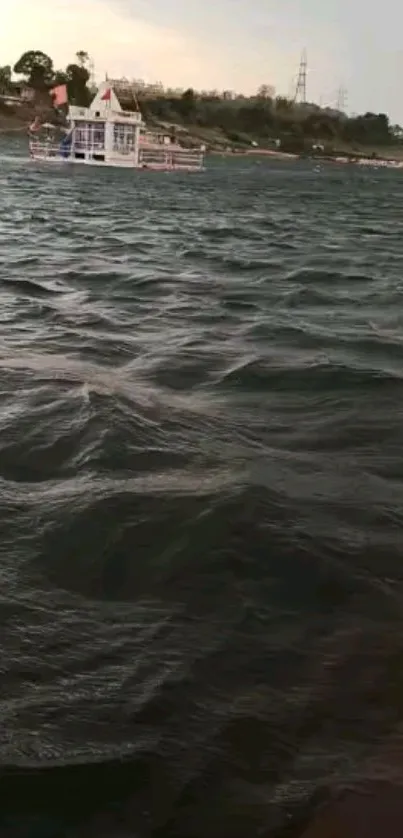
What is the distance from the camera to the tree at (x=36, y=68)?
167m

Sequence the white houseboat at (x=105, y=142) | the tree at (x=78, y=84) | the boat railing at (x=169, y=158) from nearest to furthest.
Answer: the white houseboat at (x=105, y=142) → the boat railing at (x=169, y=158) → the tree at (x=78, y=84)

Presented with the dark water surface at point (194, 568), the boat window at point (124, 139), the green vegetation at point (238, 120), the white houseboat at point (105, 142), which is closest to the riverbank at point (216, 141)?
the green vegetation at point (238, 120)

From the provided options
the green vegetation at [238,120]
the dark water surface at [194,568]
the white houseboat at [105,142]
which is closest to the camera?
the dark water surface at [194,568]

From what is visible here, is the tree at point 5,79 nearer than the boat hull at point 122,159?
No

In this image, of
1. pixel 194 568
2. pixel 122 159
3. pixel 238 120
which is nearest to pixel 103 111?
pixel 122 159

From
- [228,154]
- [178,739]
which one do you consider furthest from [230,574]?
[228,154]

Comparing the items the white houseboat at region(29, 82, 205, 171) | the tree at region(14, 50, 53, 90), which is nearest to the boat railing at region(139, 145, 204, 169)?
the white houseboat at region(29, 82, 205, 171)

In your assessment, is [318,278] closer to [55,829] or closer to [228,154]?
[55,829]

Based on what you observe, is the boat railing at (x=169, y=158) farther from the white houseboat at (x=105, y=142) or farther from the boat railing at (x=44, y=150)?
the boat railing at (x=44, y=150)

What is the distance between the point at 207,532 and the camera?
5.38 metres

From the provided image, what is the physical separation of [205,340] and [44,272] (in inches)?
249

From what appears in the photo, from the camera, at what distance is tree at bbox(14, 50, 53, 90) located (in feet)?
549

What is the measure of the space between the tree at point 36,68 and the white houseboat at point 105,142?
97256 millimetres

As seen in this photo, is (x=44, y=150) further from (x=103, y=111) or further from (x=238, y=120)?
(x=238, y=120)
